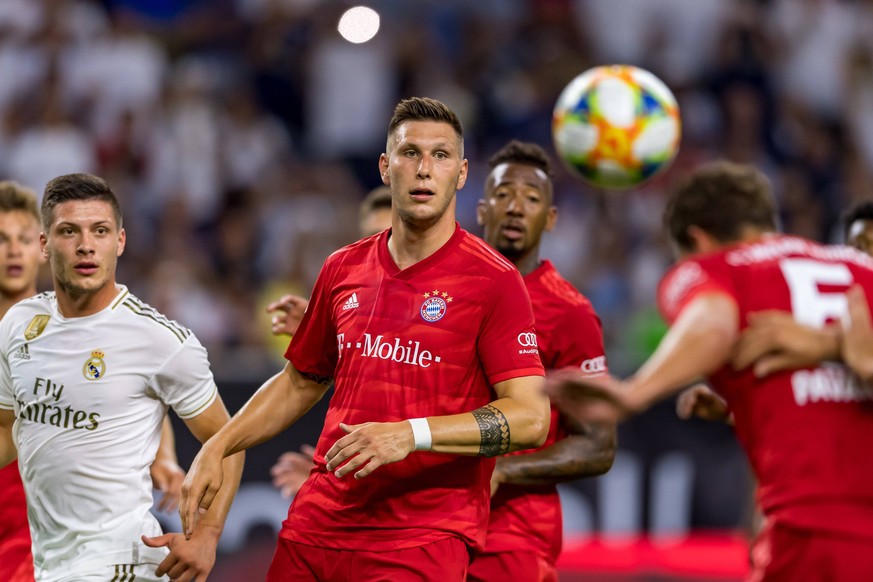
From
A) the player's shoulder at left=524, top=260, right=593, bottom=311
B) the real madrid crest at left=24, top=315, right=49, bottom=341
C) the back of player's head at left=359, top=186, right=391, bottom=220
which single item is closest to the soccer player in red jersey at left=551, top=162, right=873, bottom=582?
the player's shoulder at left=524, top=260, right=593, bottom=311

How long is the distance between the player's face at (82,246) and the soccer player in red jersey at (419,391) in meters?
0.82

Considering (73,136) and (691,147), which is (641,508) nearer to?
(691,147)

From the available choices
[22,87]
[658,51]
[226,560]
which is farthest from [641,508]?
[22,87]

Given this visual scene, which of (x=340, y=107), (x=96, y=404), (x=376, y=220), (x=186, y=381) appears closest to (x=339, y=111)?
(x=340, y=107)

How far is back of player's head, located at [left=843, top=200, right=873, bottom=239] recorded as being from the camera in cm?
660

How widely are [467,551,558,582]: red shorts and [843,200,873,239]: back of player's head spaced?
2.47 m

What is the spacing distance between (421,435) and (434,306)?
2.04 ft

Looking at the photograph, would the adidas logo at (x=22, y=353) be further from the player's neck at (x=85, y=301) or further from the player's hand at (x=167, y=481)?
the player's hand at (x=167, y=481)

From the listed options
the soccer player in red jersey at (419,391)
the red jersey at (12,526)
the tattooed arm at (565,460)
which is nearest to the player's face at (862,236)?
the tattooed arm at (565,460)

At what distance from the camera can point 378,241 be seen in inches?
208

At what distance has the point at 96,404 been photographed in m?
5.16

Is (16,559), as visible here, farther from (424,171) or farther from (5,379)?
(424,171)

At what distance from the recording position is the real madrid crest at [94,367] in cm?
518

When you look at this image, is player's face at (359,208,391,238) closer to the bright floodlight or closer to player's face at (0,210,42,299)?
player's face at (0,210,42,299)
